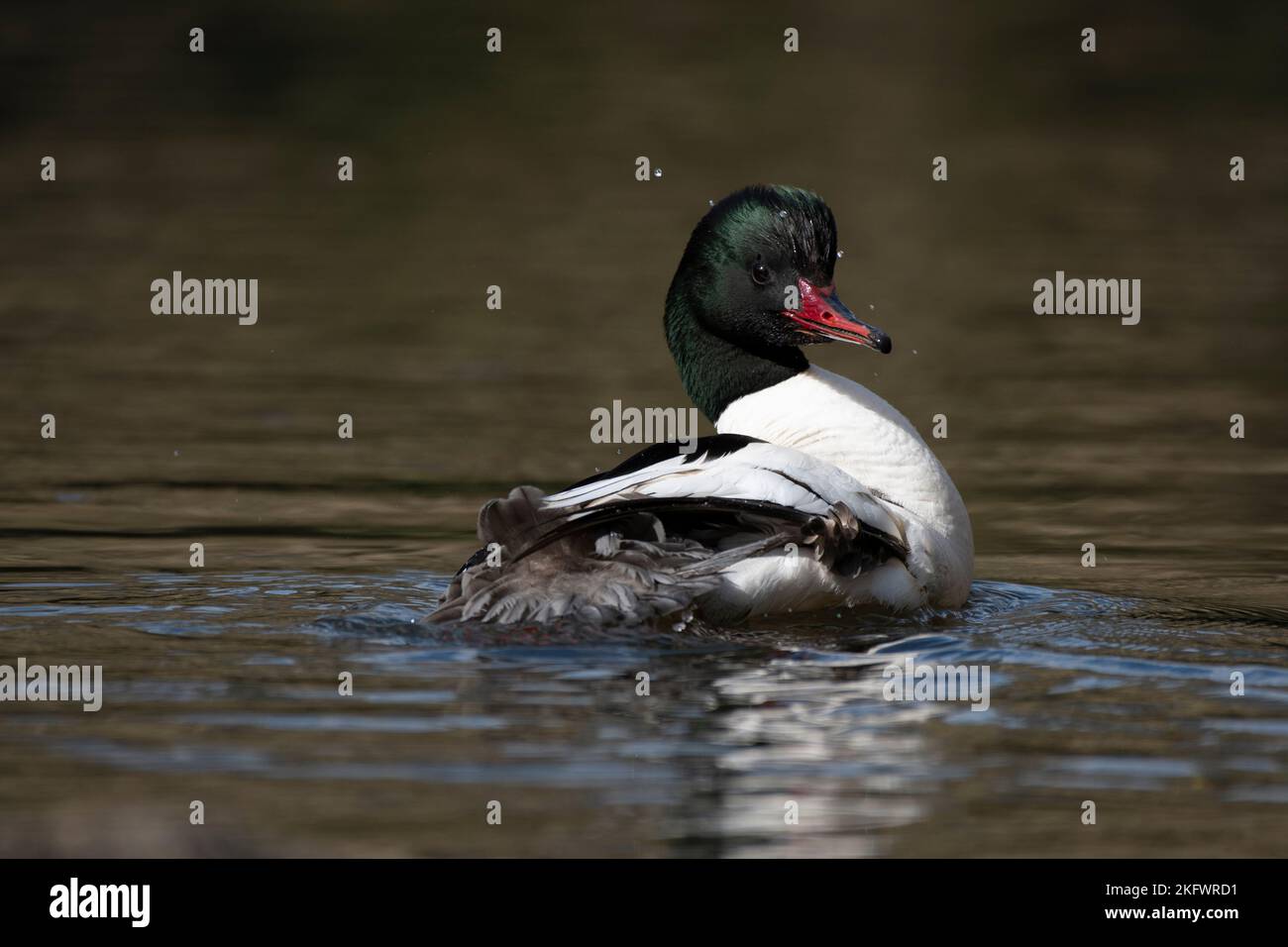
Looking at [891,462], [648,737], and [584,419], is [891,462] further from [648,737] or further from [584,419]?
[584,419]

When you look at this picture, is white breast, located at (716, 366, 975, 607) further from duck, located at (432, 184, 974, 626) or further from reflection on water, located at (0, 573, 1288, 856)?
reflection on water, located at (0, 573, 1288, 856)

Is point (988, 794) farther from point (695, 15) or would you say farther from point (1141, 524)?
point (695, 15)

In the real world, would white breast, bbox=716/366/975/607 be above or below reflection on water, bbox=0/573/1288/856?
above

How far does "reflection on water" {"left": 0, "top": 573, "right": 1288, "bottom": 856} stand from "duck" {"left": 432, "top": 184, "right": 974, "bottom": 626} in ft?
0.49

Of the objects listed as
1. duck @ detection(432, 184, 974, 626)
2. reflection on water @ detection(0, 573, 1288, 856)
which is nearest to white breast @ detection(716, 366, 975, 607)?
duck @ detection(432, 184, 974, 626)

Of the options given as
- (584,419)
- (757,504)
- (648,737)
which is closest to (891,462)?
(757,504)

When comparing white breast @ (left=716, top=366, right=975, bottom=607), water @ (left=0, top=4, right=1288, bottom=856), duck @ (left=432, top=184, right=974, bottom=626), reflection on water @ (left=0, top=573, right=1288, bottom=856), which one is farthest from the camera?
white breast @ (left=716, top=366, right=975, bottom=607)

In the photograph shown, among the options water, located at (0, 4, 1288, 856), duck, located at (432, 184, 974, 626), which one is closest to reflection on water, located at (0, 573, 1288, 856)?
water, located at (0, 4, 1288, 856)

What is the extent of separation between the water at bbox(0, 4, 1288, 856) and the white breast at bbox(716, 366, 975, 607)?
0.29 m

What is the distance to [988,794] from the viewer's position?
5988 mm

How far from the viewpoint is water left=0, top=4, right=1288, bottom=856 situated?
6055mm

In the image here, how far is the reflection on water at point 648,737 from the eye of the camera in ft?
18.6

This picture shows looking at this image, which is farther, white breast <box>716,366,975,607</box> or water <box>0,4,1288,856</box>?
white breast <box>716,366,975,607</box>

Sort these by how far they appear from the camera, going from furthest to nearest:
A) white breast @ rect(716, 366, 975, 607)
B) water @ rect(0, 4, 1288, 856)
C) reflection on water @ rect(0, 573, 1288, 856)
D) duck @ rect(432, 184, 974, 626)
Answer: white breast @ rect(716, 366, 975, 607)
duck @ rect(432, 184, 974, 626)
water @ rect(0, 4, 1288, 856)
reflection on water @ rect(0, 573, 1288, 856)
